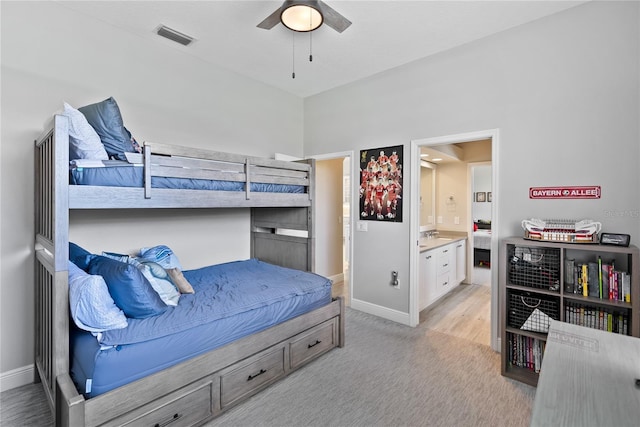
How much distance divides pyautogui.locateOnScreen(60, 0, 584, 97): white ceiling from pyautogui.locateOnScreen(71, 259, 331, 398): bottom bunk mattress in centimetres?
228

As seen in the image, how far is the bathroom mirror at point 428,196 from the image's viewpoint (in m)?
5.20

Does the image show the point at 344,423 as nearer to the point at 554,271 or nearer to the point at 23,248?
the point at 554,271

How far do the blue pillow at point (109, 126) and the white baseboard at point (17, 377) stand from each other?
1858mm

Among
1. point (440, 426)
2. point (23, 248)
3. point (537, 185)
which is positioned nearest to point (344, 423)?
point (440, 426)

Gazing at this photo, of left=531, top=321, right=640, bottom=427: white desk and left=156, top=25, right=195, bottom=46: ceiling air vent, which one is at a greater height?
left=156, top=25, right=195, bottom=46: ceiling air vent

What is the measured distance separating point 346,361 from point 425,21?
305 centimetres

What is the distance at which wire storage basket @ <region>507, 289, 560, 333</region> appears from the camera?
234cm

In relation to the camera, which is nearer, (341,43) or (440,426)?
(440,426)

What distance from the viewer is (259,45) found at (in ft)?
10.1

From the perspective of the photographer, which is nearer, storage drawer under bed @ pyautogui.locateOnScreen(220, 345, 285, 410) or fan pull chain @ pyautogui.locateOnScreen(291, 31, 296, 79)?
storage drawer under bed @ pyautogui.locateOnScreen(220, 345, 285, 410)

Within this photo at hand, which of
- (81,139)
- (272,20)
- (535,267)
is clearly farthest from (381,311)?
(81,139)

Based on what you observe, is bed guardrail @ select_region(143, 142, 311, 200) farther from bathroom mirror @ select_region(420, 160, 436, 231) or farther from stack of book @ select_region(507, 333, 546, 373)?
bathroom mirror @ select_region(420, 160, 436, 231)

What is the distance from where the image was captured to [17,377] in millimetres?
2312

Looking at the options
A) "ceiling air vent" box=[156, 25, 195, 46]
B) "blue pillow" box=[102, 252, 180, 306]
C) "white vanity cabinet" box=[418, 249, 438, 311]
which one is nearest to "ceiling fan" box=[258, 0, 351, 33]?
"ceiling air vent" box=[156, 25, 195, 46]
